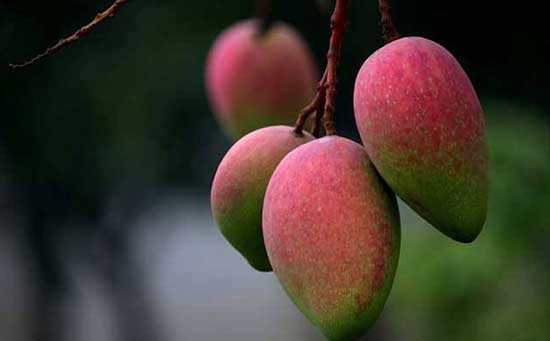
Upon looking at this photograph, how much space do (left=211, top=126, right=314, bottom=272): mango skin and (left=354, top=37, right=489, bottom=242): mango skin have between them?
0.28 ft

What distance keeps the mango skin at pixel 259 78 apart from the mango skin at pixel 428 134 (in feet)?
1.44

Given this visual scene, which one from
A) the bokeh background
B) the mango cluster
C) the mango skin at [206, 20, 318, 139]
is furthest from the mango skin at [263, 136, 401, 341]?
the bokeh background

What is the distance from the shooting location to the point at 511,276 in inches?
68.2

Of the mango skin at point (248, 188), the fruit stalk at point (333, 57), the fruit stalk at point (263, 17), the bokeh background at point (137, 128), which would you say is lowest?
the bokeh background at point (137, 128)

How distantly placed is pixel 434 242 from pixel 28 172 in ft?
7.85

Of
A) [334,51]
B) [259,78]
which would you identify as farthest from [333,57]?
[259,78]

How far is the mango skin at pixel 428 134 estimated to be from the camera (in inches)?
21.8

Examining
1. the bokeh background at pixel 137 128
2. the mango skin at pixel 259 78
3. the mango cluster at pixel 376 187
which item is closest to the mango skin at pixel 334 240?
the mango cluster at pixel 376 187

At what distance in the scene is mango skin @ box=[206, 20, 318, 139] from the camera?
1.02m

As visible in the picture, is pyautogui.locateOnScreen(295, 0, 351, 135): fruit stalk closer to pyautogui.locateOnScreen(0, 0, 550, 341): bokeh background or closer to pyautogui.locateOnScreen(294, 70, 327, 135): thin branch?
pyautogui.locateOnScreen(294, 70, 327, 135): thin branch

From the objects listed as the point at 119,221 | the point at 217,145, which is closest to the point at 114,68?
the point at 217,145

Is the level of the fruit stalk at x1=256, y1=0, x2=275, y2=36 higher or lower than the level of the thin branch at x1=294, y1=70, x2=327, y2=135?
lower

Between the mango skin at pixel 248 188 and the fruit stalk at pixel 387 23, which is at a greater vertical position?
the fruit stalk at pixel 387 23

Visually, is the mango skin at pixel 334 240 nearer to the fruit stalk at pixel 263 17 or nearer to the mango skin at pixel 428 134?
the mango skin at pixel 428 134
